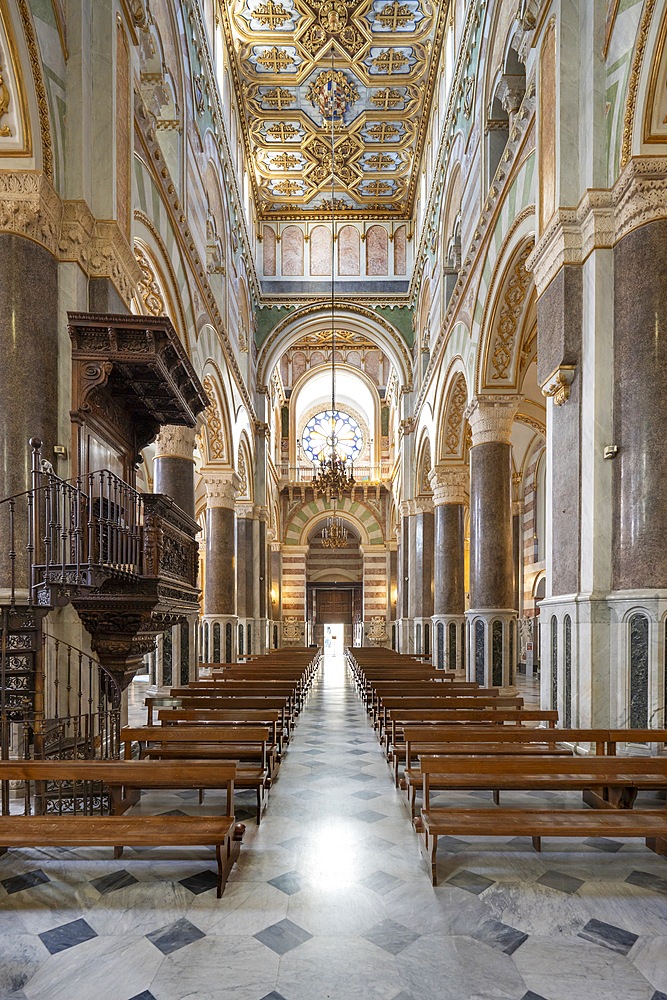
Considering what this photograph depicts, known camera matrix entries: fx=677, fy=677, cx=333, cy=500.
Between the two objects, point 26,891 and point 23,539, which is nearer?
point 26,891

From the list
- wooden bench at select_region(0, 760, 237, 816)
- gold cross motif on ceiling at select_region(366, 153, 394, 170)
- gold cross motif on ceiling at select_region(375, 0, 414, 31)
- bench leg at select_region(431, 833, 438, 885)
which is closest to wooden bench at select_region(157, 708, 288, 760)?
wooden bench at select_region(0, 760, 237, 816)

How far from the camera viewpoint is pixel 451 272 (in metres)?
16.4

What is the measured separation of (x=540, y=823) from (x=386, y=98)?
1980 centimetres

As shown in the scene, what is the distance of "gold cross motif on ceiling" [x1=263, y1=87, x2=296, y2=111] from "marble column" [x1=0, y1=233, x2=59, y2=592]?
15.1 meters

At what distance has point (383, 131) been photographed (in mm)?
20250

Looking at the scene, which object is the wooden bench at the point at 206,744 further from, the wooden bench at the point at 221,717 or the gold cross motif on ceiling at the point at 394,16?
the gold cross motif on ceiling at the point at 394,16

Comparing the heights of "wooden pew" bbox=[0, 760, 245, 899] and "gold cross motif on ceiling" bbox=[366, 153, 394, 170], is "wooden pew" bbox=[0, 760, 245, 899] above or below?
below

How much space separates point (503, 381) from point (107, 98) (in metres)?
7.53

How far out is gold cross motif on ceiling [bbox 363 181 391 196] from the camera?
22750 millimetres

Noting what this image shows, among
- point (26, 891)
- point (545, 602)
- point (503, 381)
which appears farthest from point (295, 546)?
point (26, 891)

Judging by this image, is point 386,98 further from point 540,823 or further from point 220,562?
point 540,823

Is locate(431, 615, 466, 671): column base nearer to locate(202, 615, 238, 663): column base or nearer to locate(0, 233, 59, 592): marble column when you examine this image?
locate(202, 615, 238, 663): column base

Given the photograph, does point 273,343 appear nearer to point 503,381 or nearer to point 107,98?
point 503,381

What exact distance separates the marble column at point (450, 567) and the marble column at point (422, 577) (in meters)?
2.77
